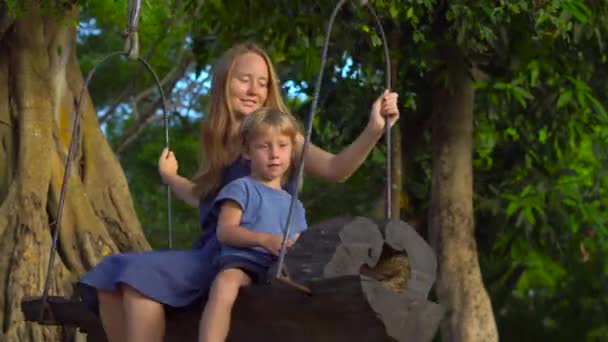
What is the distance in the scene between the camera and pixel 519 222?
398 inches

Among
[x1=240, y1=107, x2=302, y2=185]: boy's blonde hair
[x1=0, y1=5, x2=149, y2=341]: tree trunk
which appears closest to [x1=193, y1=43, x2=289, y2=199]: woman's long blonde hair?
[x1=240, y1=107, x2=302, y2=185]: boy's blonde hair

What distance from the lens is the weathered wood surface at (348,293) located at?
4172mm

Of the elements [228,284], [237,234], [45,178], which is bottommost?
[228,284]

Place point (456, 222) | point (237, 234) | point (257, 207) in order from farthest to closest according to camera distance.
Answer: point (456, 222)
point (257, 207)
point (237, 234)

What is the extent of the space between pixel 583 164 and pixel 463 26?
12.6ft

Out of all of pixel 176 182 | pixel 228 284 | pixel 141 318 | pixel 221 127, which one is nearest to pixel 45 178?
pixel 176 182

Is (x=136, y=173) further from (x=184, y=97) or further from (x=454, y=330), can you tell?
(x=454, y=330)

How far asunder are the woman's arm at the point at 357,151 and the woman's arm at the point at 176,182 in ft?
1.54

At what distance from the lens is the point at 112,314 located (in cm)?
484

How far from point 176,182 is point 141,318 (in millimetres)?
901

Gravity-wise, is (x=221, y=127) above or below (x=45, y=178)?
below

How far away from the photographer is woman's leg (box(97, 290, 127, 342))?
4.82 m

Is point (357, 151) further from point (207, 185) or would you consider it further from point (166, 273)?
point (166, 273)

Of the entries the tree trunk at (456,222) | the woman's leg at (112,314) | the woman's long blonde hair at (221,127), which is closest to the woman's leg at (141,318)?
the woman's leg at (112,314)
